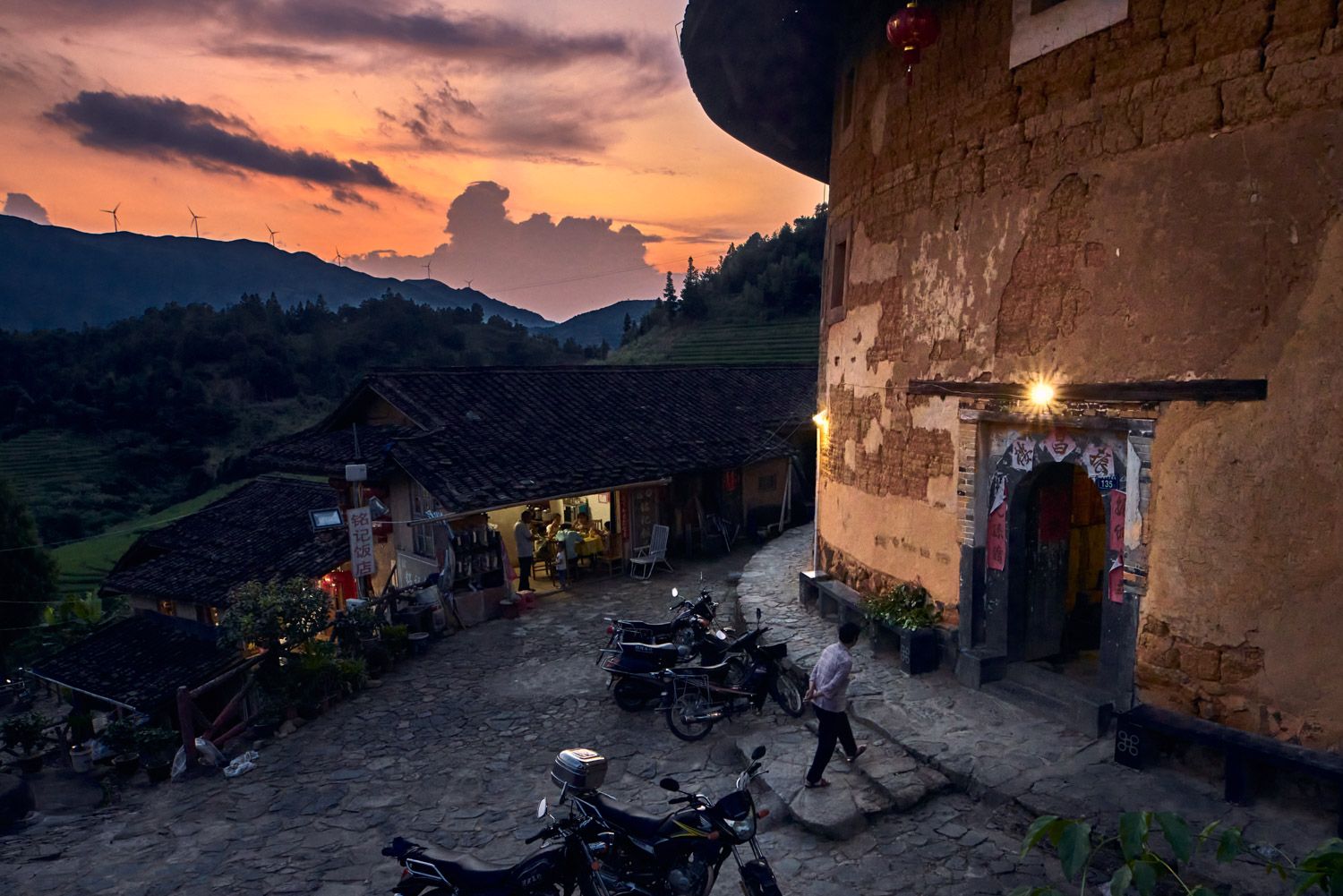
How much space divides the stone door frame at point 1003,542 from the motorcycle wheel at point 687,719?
288cm

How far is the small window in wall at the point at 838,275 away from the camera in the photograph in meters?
11.1

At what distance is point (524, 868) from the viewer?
5.12 m

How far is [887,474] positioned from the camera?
9.80 meters

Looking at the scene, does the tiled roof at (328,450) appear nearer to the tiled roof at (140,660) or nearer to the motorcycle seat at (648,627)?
the tiled roof at (140,660)

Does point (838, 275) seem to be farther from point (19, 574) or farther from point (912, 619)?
point (19, 574)

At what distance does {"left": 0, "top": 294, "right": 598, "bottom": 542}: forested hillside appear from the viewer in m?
43.2

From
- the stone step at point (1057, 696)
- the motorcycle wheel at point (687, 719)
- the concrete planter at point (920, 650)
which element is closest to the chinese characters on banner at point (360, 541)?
the motorcycle wheel at point (687, 719)

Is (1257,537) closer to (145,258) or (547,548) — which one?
(547,548)

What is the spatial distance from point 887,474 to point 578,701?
16.1ft

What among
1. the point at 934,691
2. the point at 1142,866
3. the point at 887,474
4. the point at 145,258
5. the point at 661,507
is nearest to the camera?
the point at 1142,866

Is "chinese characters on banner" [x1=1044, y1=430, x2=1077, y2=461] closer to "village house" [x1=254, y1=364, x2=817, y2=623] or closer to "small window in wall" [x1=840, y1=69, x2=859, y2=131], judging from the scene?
"small window in wall" [x1=840, y1=69, x2=859, y2=131]

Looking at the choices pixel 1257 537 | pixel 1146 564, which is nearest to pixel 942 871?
pixel 1146 564

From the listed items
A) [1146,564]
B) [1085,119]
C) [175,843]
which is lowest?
[175,843]

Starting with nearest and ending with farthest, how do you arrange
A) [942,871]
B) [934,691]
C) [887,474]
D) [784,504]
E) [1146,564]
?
[942,871] < [1146,564] < [934,691] < [887,474] < [784,504]
